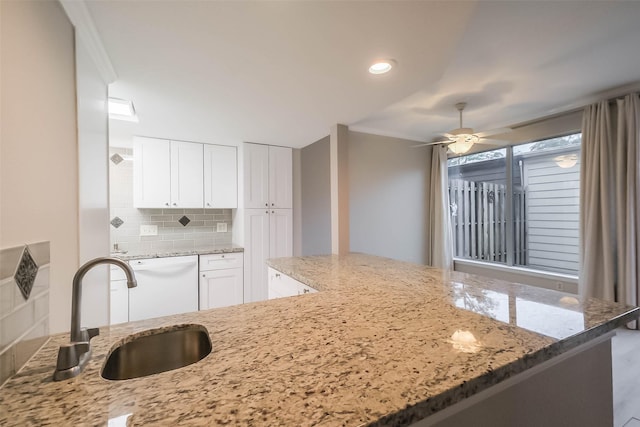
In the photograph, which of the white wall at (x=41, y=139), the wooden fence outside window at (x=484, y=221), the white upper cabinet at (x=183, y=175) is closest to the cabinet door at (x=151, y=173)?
the white upper cabinet at (x=183, y=175)

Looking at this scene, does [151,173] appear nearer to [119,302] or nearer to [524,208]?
[119,302]

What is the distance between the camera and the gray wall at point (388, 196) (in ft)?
12.5

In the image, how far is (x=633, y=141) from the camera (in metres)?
2.56

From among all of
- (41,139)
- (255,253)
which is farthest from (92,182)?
(255,253)

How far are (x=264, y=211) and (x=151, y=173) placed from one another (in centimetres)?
138

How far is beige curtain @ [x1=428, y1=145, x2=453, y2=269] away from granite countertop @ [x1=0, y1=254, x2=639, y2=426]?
3.13m

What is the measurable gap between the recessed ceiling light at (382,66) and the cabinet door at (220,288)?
2.65 m

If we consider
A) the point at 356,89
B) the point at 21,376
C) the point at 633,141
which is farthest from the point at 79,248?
the point at 633,141

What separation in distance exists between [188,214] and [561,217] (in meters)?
4.91

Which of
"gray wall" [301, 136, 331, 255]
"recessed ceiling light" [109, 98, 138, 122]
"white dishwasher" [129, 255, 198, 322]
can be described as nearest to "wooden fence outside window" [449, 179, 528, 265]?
"gray wall" [301, 136, 331, 255]

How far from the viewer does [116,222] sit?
3184mm

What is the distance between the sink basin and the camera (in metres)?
0.80

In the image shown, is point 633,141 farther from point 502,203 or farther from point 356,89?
point 356,89

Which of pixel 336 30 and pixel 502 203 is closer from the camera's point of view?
pixel 336 30
